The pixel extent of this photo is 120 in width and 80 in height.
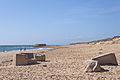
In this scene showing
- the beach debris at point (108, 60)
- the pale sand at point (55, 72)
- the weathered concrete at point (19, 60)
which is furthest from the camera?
the weathered concrete at point (19, 60)

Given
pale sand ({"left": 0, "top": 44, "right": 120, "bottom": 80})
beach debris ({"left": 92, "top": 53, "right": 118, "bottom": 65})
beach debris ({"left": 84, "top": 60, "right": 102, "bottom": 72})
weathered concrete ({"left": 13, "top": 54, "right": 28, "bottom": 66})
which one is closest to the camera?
pale sand ({"left": 0, "top": 44, "right": 120, "bottom": 80})

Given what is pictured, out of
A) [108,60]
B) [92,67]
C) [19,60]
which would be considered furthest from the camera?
[19,60]

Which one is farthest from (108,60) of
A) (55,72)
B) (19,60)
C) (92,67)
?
(19,60)

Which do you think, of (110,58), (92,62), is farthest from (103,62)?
(92,62)

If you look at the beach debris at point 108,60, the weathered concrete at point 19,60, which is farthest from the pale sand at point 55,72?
the beach debris at point 108,60

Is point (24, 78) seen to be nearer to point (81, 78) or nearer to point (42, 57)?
point (81, 78)

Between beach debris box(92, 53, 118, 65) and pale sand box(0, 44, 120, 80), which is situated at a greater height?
beach debris box(92, 53, 118, 65)

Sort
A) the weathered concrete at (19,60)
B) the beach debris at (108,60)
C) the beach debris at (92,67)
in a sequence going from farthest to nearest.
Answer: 1. the weathered concrete at (19,60)
2. the beach debris at (108,60)
3. the beach debris at (92,67)

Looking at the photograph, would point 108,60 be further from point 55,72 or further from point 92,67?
Answer: point 55,72

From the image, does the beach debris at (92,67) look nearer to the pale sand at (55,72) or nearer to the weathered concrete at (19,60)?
the pale sand at (55,72)

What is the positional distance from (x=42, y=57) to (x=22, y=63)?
2.35 m

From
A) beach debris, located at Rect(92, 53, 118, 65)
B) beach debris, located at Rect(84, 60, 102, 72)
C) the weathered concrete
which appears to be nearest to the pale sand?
beach debris, located at Rect(84, 60, 102, 72)

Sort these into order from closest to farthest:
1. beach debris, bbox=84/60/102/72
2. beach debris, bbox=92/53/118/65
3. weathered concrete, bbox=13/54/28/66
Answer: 1. beach debris, bbox=84/60/102/72
2. beach debris, bbox=92/53/118/65
3. weathered concrete, bbox=13/54/28/66

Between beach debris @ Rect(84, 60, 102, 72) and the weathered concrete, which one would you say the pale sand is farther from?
the weathered concrete
